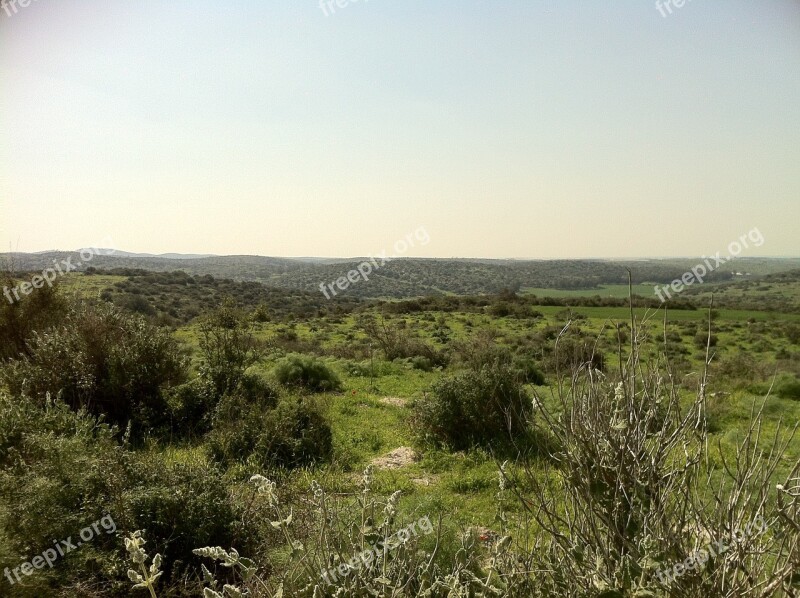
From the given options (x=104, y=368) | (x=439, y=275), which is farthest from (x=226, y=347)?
(x=439, y=275)

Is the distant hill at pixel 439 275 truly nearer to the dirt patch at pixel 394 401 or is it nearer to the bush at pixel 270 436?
the dirt patch at pixel 394 401

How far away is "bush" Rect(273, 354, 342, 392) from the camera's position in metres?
13.0

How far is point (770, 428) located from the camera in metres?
9.87

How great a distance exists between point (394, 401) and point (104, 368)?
6.53m

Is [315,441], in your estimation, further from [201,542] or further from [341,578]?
[341,578]

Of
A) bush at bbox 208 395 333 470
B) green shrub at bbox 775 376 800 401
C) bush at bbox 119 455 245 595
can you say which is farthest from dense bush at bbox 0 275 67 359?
green shrub at bbox 775 376 800 401

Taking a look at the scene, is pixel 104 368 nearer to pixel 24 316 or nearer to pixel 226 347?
pixel 226 347

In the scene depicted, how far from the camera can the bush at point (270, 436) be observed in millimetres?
7843

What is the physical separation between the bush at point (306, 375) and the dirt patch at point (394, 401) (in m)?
1.49

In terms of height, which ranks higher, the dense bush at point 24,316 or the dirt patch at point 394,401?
the dense bush at point 24,316

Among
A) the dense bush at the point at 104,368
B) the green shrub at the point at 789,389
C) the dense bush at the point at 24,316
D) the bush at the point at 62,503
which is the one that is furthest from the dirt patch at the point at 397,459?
the green shrub at the point at 789,389

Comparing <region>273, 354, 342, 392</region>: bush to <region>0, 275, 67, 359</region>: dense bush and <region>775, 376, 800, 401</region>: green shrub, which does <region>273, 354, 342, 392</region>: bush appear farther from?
<region>775, 376, 800, 401</region>: green shrub

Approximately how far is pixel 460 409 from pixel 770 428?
6.27m

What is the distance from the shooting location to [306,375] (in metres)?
13.5
